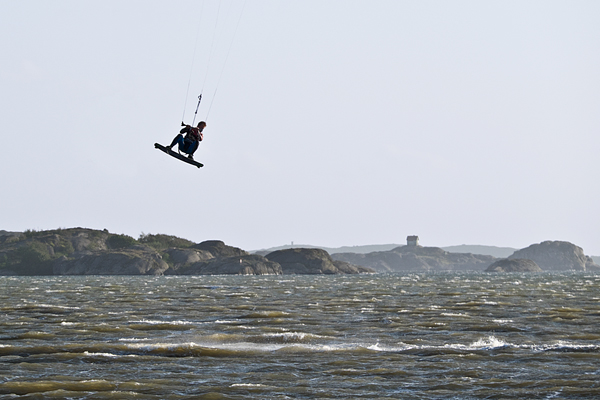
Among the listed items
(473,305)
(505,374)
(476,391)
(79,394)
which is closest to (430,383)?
(476,391)

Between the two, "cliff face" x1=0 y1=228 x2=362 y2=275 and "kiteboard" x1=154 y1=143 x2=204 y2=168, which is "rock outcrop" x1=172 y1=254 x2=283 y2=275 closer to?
"cliff face" x1=0 y1=228 x2=362 y2=275

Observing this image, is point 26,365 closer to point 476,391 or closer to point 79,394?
point 79,394

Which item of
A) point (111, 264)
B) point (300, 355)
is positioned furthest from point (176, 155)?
point (111, 264)

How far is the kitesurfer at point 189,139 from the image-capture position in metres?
28.2

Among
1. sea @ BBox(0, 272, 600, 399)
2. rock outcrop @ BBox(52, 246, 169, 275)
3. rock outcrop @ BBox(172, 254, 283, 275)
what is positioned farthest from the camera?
rock outcrop @ BBox(172, 254, 283, 275)

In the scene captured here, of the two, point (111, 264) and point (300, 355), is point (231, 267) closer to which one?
point (111, 264)

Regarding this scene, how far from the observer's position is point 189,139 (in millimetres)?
28359

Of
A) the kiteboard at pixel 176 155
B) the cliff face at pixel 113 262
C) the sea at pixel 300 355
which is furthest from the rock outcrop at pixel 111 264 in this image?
the kiteboard at pixel 176 155

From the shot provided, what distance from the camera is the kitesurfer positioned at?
2816cm

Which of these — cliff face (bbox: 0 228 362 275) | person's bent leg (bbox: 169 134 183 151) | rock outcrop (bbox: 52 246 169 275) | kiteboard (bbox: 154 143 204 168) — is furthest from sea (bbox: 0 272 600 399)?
cliff face (bbox: 0 228 362 275)

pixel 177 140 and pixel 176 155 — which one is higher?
pixel 177 140

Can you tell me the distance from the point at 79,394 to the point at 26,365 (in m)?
3.62

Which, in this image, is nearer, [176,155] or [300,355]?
[300,355]

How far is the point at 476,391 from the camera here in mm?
12938
